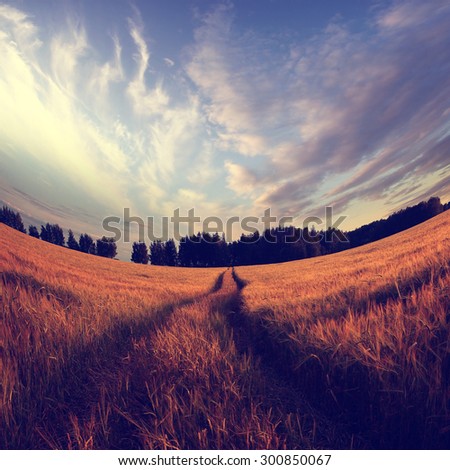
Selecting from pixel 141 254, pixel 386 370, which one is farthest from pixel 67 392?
pixel 141 254

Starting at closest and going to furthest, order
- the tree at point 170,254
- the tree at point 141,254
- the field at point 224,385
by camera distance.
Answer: the field at point 224,385 < the tree at point 141,254 < the tree at point 170,254

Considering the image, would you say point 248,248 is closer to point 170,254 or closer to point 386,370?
point 170,254

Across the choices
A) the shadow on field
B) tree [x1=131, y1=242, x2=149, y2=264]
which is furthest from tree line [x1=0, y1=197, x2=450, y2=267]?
the shadow on field

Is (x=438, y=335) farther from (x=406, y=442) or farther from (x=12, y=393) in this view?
(x=12, y=393)

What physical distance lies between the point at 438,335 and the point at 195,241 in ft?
225

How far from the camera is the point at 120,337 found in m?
2.83

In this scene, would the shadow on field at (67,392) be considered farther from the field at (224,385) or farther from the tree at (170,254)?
the tree at (170,254)

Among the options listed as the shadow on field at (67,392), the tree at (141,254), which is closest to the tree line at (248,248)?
the tree at (141,254)

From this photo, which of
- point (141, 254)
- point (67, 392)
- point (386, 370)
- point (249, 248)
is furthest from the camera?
point (249, 248)

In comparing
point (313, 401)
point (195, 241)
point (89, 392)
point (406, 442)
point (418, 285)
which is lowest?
point (406, 442)

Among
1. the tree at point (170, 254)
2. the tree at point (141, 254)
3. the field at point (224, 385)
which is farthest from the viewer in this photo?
the tree at point (170, 254)

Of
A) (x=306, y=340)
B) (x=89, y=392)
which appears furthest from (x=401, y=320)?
(x=89, y=392)

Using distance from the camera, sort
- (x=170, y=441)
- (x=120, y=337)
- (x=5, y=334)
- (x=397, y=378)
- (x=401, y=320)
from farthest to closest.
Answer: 1. (x=120, y=337)
2. (x=5, y=334)
3. (x=401, y=320)
4. (x=397, y=378)
5. (x=170, y=441)

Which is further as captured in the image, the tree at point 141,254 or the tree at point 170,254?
the tree at point 170,254
